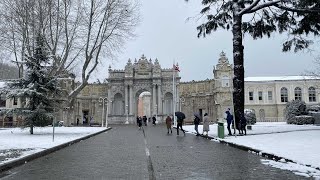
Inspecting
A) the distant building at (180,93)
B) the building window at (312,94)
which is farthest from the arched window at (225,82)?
the building window at (312,94)

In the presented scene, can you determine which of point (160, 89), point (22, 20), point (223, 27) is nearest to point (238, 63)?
point (223, 27)

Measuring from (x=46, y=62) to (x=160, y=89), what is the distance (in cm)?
4516

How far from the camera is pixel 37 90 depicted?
27.8 metres

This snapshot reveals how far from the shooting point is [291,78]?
75.1m

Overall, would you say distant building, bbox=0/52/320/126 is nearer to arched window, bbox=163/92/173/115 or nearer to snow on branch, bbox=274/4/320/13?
arched window, bbox=163/92/173/115

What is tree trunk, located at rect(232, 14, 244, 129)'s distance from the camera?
25312mm

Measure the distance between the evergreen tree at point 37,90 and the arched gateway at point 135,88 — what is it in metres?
44.0

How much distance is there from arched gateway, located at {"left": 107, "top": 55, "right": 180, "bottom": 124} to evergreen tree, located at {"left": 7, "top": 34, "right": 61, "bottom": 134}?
44.0 metres

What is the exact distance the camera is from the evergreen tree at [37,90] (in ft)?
89.2

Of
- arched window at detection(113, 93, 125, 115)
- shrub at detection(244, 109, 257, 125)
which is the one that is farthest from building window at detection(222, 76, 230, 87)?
shrub at detection(244, 109, 257, 125)

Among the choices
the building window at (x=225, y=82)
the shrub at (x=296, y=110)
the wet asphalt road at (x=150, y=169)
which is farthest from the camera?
the building window at (x=225, y=82)

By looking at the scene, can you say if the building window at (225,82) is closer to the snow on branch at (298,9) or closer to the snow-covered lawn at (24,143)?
the snow-covered lawn at (24,143)

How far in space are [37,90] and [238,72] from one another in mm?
14572

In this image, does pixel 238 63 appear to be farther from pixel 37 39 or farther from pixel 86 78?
pixel 86 78
